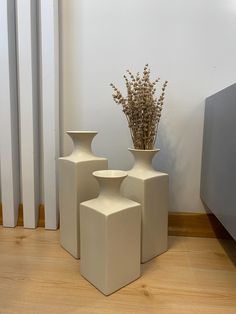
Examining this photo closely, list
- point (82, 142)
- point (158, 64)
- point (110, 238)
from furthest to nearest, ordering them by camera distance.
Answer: point (158, 64) < point (82, 142) < point (110, 238)

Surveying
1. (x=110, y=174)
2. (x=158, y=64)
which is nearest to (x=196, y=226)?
(x=110, y=174)

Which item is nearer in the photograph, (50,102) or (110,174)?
(110,174)

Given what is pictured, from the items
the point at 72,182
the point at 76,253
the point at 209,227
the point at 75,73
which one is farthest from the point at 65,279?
the point at 75,73

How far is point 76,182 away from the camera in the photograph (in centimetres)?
83

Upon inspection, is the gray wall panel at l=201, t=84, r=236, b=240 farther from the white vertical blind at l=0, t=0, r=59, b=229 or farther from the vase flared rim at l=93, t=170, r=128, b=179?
the white vertical blind at l=0, t=0, r=59, b=229

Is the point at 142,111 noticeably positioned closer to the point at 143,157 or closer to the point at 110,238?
the point at 143,157

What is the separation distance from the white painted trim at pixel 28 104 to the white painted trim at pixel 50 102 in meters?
0.04

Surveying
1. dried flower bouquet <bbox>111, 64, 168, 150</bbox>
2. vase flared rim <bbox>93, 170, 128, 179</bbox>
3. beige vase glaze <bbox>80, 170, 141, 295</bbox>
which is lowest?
beige vase glaze <bbox>80, 170, 141, 295</bbox>

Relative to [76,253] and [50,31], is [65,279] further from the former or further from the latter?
[50,31]

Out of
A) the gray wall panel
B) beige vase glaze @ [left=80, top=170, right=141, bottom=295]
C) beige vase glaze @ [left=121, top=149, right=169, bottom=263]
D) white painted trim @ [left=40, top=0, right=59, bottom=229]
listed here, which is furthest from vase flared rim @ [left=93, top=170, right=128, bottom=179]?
white painted trim @ [left=40, top=0, right=59, bottom=229]

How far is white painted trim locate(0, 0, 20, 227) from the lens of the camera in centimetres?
99

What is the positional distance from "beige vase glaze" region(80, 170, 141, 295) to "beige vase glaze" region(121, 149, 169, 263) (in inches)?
4.4

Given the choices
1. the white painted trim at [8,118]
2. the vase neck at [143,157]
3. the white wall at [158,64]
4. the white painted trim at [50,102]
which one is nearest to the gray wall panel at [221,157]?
the white wall at [158,64]

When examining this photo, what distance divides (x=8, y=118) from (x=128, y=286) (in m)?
0.74
